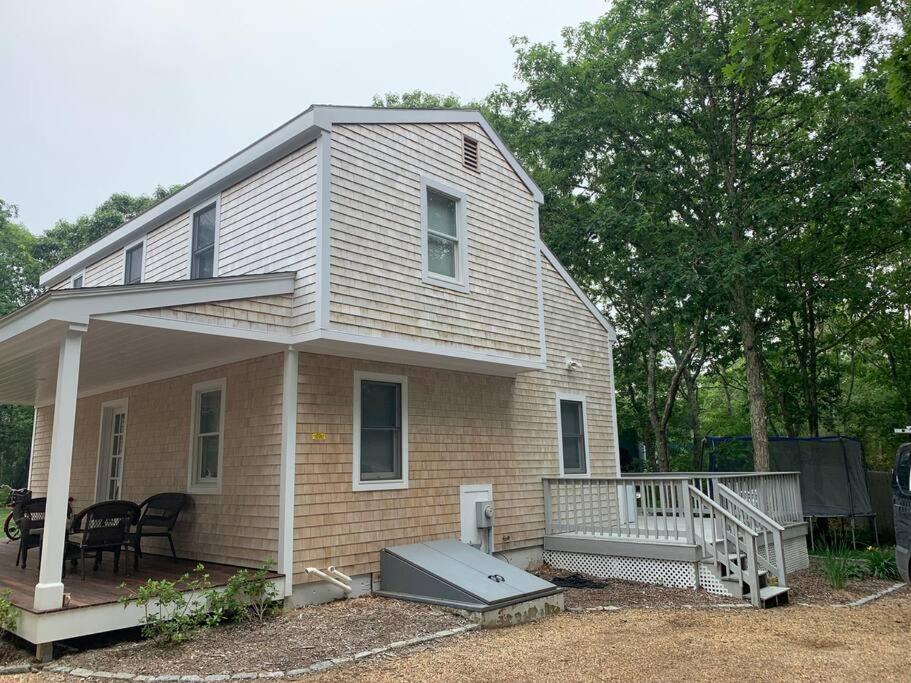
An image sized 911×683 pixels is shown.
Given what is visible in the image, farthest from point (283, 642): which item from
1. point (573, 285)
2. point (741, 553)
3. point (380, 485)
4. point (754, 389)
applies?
point (754, 389)

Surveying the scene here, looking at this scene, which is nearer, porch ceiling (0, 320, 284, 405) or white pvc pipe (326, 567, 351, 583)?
porch ceiling (0, 320, 284, 405)

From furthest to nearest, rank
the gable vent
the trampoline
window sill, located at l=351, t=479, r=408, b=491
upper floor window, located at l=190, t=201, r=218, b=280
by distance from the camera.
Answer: the trampoline → the gable vent → upper floor window, located at l=190, t=201, r=218, b=280 → window sill, located at l=351, t=479, r=408, b=491

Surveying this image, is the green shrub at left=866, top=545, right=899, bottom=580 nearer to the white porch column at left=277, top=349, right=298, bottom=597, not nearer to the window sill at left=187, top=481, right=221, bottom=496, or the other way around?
the white porch column at left=277, top=349, right=298, bottom=597

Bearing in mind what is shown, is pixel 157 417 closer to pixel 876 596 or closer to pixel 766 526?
pixel 766 526

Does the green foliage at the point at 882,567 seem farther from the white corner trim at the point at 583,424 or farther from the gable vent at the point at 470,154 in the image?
the gable vent at the point at 470,154

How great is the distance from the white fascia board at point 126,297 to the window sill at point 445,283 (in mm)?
1979

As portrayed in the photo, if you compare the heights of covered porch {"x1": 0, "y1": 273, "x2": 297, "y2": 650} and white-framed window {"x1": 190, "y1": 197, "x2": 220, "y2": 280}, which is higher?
white-framed window {"x1": 190, "y1": 197, "x2": 220, "y2": 280}

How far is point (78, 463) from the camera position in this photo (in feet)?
37.3

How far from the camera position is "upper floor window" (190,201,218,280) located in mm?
8977

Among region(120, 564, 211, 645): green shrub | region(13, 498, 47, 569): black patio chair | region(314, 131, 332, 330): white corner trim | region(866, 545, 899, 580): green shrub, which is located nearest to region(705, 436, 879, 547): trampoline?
region(866, 545, 899, 580): green shrub

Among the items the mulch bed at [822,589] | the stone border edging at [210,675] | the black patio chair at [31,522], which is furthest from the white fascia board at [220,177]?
the mulch bed at [822,589]

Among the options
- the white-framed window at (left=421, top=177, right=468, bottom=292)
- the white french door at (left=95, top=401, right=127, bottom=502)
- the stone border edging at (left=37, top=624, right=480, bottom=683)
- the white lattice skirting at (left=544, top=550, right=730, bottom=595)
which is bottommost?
the stone border edging at (left=37, top=624, right=480, bottom=683)

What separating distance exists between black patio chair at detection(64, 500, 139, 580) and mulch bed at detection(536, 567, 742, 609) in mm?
5047

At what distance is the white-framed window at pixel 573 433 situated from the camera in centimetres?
1105
